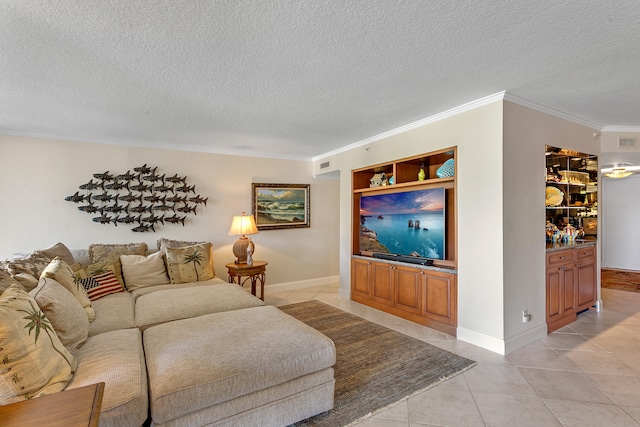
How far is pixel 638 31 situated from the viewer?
5.98ft

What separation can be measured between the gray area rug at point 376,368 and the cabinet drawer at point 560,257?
152 centimetres

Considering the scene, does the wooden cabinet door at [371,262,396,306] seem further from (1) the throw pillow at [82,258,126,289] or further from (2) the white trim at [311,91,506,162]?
(1) the throw pillow at [82,258,126,289]

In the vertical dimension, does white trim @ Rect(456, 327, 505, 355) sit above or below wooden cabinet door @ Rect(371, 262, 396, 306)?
below

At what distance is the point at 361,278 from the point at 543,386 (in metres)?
2.48

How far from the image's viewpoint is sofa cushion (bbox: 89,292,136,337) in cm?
234

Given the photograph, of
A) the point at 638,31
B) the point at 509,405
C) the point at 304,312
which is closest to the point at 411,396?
the point at 509,405

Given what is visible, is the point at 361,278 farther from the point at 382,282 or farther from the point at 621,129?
the point at 621,129

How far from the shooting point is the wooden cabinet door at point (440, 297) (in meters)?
3.26

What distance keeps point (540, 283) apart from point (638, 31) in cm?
226

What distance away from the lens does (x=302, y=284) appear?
559cm

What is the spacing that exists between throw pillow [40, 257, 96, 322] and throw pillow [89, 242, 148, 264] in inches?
49.3

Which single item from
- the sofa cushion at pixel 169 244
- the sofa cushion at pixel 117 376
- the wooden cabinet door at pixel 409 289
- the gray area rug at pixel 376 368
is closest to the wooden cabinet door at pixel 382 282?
the wooden cabinet door at pixel 409 289

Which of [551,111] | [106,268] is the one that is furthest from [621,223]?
[106,268]

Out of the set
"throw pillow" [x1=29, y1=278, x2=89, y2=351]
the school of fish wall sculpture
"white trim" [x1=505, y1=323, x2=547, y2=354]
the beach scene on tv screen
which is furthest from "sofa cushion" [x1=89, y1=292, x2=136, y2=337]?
"white trim" [x1=505, y1=323, x2=547, y2=354]
